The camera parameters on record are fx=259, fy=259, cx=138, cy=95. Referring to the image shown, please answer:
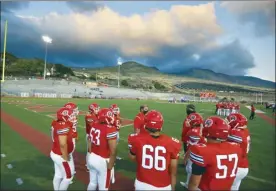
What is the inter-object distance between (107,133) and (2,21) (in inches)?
330

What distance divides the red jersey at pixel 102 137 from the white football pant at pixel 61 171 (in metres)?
0.55

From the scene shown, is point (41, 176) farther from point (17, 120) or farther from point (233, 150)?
point (17, 120)

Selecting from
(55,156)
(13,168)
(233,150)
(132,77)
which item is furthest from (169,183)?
(132,77)

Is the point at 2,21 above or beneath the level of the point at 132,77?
above

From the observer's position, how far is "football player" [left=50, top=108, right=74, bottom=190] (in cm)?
359

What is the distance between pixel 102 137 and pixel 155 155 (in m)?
1.10

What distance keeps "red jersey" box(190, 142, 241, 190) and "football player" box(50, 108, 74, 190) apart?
6.46 ft

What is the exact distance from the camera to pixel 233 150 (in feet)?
7.79

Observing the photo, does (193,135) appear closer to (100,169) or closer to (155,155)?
(100,169)

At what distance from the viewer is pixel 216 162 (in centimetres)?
228

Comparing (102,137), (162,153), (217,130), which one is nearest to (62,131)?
(102,137)

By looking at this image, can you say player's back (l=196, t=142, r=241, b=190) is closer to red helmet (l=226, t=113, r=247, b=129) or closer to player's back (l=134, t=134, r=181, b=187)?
player's back (l=134, t=134, r=181, b=187)

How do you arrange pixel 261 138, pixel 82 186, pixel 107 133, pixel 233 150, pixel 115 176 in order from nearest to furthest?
1. pixel 233 150
2. pixel 107 133
3. pixel 82 186
4. pixel 115 176
5. pixel 261 138

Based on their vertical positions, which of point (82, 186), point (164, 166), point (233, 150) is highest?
point (233, 150)
